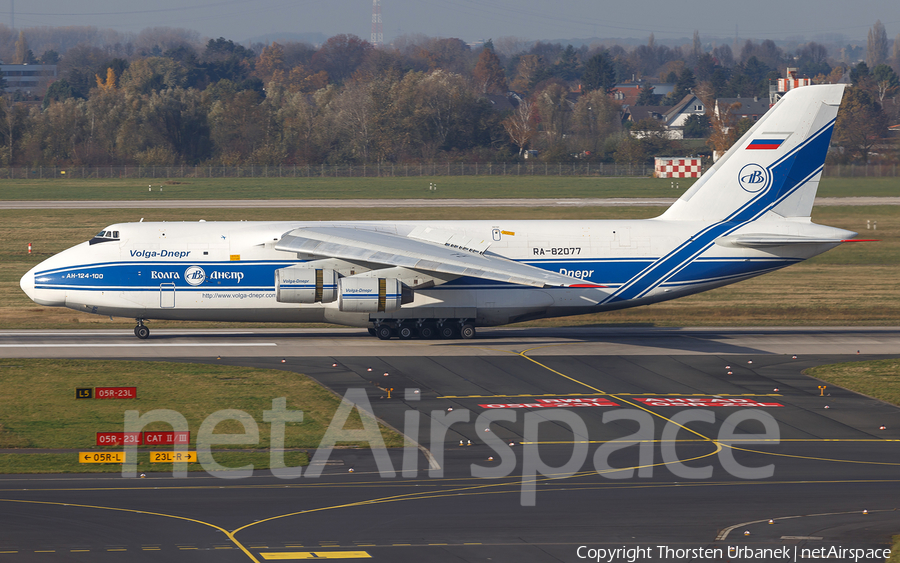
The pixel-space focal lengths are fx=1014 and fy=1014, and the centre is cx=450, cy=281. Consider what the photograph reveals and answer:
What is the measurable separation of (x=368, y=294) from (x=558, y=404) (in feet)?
31.1

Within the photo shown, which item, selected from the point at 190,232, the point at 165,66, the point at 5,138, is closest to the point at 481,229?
the point at 190,232

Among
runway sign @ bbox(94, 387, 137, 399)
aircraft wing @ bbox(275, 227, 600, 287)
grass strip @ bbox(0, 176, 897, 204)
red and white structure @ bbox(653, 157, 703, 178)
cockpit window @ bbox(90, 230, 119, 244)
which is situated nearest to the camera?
runway sign @ bbox(94, 387, 137, 399)

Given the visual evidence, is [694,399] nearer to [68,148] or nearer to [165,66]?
[68,148]

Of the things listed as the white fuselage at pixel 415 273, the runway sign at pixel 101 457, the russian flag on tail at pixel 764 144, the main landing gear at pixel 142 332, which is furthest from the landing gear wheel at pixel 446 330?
the runway sign at pixel 101 457

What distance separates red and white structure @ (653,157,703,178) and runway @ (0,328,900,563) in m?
75.3

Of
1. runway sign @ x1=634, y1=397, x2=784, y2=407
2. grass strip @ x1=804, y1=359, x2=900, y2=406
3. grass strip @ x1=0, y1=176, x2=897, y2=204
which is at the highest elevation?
grass strip @ x1=0, y1=176, x2=897, y2=204

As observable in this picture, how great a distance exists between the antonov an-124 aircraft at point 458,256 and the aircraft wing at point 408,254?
0.10 meters

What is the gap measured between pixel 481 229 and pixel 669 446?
1552 centimetres

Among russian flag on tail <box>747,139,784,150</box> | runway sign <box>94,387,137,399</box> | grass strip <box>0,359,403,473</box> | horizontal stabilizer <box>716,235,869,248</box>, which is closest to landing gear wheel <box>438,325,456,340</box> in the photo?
grass strip <box>0,359,403,473</box>

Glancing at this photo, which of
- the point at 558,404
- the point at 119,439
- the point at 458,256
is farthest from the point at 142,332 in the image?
the point at 558,404

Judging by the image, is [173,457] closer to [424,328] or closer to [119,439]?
[119,439]

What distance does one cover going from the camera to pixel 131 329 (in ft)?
132

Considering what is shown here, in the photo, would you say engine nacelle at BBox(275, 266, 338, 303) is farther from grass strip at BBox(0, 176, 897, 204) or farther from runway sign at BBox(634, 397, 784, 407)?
grass strip at BBox(0, 176, 897, 204)

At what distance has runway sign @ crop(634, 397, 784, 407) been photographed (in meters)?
27.6
